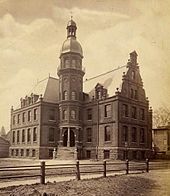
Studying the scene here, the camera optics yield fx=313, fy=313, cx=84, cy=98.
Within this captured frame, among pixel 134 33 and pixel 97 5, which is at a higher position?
pixel 97 5

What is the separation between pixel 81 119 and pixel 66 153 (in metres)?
1.99

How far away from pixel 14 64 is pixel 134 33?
1.68 metres

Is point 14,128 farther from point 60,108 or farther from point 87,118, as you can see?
point 87,118

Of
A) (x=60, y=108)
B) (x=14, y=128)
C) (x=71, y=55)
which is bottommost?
(x=14, y=128)

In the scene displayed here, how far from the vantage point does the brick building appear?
1338 centimetres

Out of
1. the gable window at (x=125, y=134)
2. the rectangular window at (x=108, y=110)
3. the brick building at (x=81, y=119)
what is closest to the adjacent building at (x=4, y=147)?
the brick building at (x=81, y=119)

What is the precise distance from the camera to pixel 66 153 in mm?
13984

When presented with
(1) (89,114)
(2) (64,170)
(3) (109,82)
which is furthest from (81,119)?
(2) (64,170)

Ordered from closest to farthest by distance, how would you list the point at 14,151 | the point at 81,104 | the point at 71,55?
1. the point at 71,55
2. the point at 81,104
3. the point at 14,151

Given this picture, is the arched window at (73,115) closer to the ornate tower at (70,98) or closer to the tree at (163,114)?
the ornate tower at (70,98)

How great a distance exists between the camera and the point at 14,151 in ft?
54.2

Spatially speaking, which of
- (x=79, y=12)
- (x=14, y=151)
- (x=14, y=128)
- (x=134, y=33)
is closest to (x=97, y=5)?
(x=79, y=12)

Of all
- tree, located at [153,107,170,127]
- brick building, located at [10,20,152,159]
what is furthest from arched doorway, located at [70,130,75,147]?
tree, located at [153,107,170,127]

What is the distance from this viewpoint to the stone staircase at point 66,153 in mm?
13798
